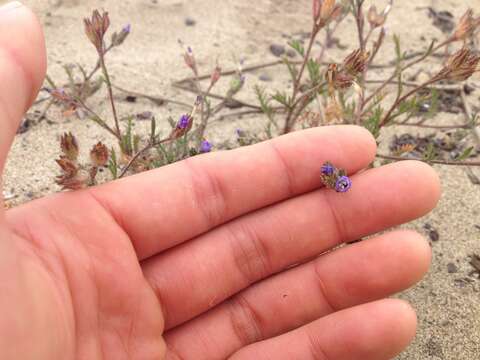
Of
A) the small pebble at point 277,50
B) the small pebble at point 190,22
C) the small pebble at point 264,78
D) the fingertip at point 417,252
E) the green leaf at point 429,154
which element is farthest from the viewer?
the small pebble at point 190,22

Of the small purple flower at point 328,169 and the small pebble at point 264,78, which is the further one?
the small pebble at point 264,78

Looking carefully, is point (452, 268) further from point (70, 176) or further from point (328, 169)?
point (70, 176)

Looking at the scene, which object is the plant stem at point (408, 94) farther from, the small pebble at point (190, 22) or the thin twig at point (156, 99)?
the small pebble at point (190, 22)

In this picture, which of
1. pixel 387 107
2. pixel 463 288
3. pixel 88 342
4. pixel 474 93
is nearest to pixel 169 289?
pixel 88 342

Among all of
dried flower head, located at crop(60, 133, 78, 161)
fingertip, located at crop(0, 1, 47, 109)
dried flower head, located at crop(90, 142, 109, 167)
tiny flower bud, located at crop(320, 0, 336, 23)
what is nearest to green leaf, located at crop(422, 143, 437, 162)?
tiny flower bud, located at crop(320, 0, 336, 23)

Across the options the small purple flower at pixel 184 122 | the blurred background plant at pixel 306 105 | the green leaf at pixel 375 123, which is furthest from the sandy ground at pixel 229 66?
the small purple flower at pixel 184 122

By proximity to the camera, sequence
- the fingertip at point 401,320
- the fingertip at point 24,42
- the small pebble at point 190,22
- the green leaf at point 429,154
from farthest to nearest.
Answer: the small pebble at point 190,22 < the green leaf at point 429,154 < the fingertip at point 401,320 < the fingertip at point 24,42

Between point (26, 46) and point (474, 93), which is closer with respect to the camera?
point (26, 46)

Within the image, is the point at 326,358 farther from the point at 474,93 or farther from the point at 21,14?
the point at 474,93
